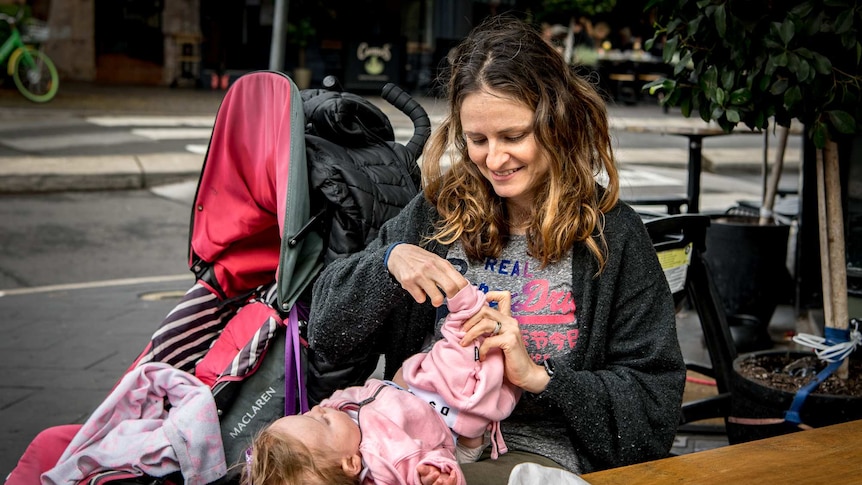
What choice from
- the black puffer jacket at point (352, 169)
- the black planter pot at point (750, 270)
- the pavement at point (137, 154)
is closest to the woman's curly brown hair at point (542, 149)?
the black puffer jacket at point (352, 169)

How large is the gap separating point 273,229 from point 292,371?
0.55m

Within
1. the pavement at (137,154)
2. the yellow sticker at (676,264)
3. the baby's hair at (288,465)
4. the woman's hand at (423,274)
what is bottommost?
the pavement at (137,154)

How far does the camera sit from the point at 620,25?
23.3 m

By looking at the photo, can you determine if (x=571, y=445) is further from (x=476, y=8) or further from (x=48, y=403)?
(x=476, y=8)

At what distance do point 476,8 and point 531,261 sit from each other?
19907mm

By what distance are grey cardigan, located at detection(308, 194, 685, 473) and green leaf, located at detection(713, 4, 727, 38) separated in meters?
0.96

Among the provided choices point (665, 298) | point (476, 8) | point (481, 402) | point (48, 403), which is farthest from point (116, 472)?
point (476, 8)

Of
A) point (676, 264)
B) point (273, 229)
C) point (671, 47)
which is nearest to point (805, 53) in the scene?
point (671, 47)

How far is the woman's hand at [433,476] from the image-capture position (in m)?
1.85

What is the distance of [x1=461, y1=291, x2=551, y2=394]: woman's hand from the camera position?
78.5 inches

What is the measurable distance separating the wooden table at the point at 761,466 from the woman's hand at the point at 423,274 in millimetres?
470

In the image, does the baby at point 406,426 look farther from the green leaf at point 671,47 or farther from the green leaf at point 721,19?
the green leaf at point 671,47

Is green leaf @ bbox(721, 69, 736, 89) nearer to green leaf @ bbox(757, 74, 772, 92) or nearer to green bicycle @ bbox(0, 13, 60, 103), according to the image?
green leaf @ bbox(757, 74, 772, 92)

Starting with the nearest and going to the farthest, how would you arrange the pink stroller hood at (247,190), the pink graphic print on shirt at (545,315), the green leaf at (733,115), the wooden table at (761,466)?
the wooden table at (761,466) → the pink graphic print on shirt at (545,315) → the pink stroller hood at (247,190) → the green leaf at (733,115)
